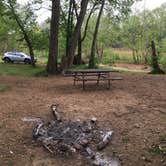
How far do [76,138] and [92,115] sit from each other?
4.06 ft

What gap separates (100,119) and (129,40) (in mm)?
32926

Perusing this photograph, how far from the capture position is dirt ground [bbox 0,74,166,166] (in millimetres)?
4221

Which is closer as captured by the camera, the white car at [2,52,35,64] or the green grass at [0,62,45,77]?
the green grass at [0,62,45,77]

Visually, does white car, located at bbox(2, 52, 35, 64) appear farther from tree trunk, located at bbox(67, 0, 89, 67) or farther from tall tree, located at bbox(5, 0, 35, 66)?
tree trunk, located at bbox(67, 0, 89, 67)

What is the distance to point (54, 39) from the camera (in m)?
12.9

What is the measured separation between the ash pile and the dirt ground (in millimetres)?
120

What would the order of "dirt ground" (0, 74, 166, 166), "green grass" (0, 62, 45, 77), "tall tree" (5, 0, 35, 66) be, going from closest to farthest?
"dirt ground" (0, 74, 166, 166)
"green grass" (0, 62, 45, 77)
"tall tree" (5, 0, 35, 66)

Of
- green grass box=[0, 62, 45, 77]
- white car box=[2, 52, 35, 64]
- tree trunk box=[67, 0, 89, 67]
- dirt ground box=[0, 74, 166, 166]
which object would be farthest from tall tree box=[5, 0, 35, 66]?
dirt ground box=[0, 74, 166, 166]

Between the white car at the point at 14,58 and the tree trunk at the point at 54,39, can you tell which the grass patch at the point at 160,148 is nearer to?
the tree trunk at the point at 54,39

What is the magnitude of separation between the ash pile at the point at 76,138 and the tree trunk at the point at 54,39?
782cm

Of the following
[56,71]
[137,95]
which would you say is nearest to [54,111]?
[137,95]

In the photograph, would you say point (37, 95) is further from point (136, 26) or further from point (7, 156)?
point (136, 26)

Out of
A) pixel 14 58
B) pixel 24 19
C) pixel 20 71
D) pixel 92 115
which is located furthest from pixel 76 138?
pixel 14 58

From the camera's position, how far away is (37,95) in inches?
312
